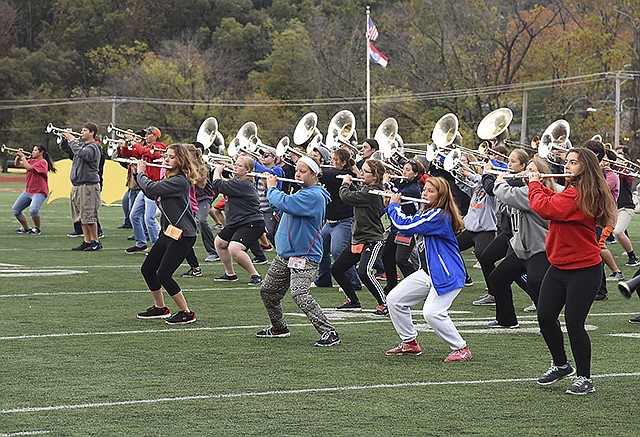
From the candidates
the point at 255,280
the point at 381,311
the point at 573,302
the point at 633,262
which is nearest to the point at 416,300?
the point at 573,302

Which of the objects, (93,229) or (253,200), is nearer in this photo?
(253,200)

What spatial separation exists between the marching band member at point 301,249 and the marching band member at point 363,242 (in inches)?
72.2

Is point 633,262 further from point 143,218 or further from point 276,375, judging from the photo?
point 276,375

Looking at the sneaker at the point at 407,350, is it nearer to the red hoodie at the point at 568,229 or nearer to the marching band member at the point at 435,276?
the marching band member at the point at 435,276

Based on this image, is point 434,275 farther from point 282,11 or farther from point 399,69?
point 282,11

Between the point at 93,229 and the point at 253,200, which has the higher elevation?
→ the point at 253,200

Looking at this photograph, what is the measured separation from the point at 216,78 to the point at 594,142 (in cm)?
6190

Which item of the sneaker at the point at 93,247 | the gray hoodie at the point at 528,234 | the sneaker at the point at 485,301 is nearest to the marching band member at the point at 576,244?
the gray hoodie at the point at 528,234

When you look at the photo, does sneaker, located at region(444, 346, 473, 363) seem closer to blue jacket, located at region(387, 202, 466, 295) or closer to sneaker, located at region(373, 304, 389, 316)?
blue jacket, located at region(387, 202, 466, 295)

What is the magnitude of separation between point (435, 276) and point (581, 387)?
5.12 feet

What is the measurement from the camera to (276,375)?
8.08 metres

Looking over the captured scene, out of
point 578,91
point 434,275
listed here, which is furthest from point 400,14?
point 434,275

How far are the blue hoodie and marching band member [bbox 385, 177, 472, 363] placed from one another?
0.73 m

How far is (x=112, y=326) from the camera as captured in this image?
10.4 metres
